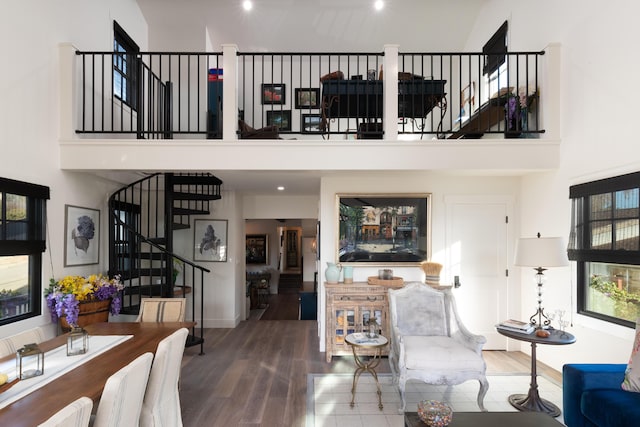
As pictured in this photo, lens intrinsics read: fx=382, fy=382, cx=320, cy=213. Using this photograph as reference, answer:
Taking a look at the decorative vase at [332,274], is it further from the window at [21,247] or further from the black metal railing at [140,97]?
the window at [21,247]

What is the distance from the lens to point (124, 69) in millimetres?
5773

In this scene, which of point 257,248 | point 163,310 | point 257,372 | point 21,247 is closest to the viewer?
point 21,247

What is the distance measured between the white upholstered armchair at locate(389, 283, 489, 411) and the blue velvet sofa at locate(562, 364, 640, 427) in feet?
2.13

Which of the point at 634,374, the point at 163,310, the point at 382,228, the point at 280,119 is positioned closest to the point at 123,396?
the point at 163,310

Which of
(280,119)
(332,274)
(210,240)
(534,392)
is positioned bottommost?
Answer: (534,392)

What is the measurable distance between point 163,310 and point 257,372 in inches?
50.0

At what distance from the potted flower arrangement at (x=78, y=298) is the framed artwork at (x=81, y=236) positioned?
0.35 metres

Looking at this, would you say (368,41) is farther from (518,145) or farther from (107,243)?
(107,243)

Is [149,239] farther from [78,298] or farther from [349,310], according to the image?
[349,310]

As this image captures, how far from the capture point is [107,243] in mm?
4914

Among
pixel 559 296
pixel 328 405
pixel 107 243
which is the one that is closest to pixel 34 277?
pixel 107 243

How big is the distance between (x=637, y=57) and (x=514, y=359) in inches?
133

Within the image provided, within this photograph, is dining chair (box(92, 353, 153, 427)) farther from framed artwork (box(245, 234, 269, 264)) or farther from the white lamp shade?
framed artwork (box(245, 234, 269, 264))

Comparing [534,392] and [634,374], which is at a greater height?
[634,374]
